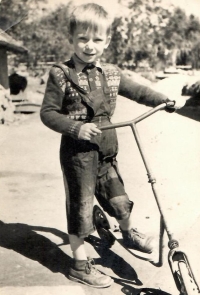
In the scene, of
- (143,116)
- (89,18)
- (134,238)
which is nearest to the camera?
(89,18)

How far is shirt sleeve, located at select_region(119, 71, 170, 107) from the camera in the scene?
2017mm

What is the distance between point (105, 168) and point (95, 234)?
0.59 m

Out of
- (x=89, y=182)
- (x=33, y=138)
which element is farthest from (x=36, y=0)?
(x=33, y=138)

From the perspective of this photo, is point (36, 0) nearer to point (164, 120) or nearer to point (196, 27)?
point (196, 27)

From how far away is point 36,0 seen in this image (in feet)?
8.09

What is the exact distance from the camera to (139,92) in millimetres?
2031

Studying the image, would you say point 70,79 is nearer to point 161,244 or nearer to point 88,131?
point 88,131

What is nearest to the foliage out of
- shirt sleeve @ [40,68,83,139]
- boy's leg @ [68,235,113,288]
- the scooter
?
shirt sleeve @ [40,68,83,139]

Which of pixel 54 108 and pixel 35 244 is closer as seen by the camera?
pixel 54 108

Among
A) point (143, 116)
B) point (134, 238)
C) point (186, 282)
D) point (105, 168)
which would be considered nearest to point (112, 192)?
point (105, 168)

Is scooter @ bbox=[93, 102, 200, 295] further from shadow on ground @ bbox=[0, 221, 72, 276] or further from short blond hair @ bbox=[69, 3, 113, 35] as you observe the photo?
short blond hair @ bbox=[69, 3, 113, 35]

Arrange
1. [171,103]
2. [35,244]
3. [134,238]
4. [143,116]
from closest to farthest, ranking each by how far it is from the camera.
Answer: [143,116], [171,103], [134,238], [35,244]

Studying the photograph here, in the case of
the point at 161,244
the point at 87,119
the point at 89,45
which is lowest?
the point at 161,244

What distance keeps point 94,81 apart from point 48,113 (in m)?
0.26
